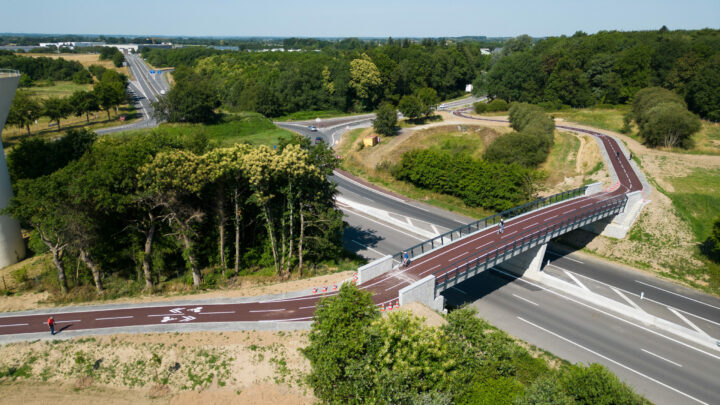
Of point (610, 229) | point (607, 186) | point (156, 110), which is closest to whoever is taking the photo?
point (610, 229)

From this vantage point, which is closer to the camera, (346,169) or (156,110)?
(346,169)

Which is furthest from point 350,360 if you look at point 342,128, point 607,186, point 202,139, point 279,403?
point 342,128

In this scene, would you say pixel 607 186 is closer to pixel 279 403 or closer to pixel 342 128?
pixel 279 403

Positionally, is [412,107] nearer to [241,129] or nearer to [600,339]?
[241,129]

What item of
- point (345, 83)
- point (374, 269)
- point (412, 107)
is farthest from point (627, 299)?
point (345, 83)

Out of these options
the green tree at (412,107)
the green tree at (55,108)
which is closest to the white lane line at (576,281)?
the green tree at (412,107)
